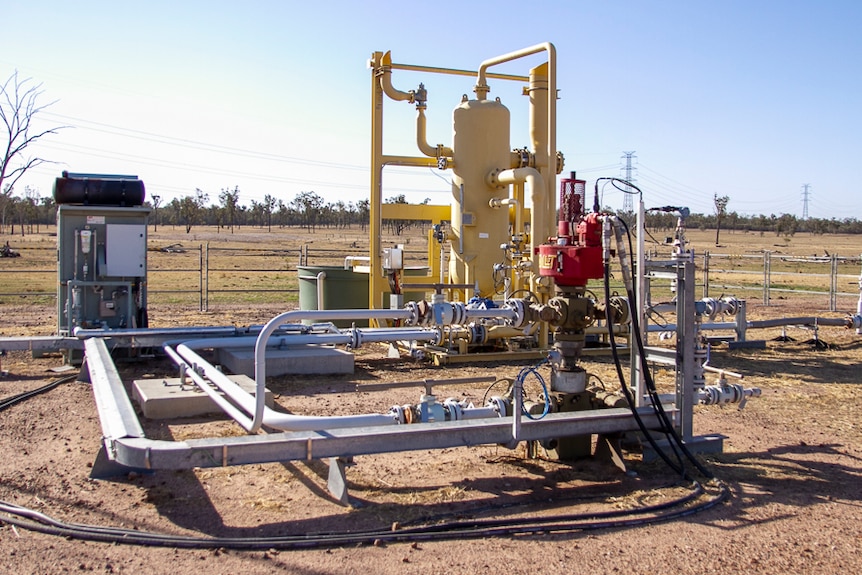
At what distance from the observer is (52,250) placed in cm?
3428

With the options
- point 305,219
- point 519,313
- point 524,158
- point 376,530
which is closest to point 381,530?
point 376,530

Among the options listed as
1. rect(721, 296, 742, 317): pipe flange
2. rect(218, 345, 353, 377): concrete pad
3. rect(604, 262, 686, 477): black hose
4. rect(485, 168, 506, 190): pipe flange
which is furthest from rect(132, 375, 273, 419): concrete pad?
rect(485, 168, 506, 190): pipe flange

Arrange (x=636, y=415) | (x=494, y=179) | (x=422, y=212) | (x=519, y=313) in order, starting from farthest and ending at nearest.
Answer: (x=422, y=212)
(x=494, y=179)
(x=519, y=313)
(x=636, y=415)

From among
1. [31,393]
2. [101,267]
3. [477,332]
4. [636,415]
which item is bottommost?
[31,393]

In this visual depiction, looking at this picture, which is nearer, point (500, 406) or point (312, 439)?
point (312, 439)

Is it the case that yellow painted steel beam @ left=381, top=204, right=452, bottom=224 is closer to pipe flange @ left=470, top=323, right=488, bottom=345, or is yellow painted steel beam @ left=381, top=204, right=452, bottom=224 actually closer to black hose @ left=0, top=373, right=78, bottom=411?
pipe flange @ left=470, top=323, right=488, bottom=345

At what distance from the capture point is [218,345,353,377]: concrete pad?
337 inches

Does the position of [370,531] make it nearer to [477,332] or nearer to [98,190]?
[477,332]

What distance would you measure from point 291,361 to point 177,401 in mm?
2245

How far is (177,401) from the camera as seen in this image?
6.65 m

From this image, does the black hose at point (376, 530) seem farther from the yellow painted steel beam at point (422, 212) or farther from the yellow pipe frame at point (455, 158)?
the yellow painted steel beam at point (422, 212)

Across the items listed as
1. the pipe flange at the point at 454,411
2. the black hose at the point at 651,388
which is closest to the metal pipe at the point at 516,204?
the black hose at the point at 651,388

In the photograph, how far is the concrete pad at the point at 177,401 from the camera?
657cm

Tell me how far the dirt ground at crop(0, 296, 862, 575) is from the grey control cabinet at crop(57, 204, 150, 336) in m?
2.64
